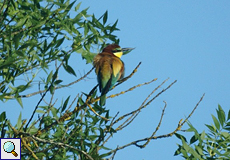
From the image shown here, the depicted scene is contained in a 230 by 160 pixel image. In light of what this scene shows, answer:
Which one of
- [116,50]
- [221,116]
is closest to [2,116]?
[116,50]

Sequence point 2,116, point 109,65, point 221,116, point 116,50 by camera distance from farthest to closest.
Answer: point 116,50, point 109,65, point 221,116, point 2,116

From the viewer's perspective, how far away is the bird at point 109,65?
190 inches

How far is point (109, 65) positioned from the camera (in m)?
5.04

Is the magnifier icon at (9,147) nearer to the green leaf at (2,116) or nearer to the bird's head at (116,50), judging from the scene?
the green leaf at (2,116)

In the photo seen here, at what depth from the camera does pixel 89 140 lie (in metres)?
4.34

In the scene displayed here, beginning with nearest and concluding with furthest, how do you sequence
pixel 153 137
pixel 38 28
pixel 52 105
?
pixel 153 137 → pixel 52 105 → pixel 38 28

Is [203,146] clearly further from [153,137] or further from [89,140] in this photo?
[89,140]

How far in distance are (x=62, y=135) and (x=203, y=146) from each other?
1055mm

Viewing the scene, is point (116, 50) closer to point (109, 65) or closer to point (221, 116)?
point (109, 65)

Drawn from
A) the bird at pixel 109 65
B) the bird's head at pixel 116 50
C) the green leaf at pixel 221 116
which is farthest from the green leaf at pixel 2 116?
the green leaf at pixel 221 116

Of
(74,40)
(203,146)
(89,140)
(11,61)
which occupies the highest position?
(74,40)

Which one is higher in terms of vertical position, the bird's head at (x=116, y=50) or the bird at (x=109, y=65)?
the bird's head at (x=116, y=50)

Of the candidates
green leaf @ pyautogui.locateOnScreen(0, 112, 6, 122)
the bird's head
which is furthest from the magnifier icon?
the bird's head

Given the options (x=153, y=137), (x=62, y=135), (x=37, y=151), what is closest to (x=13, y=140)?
(x=37, y=151)
